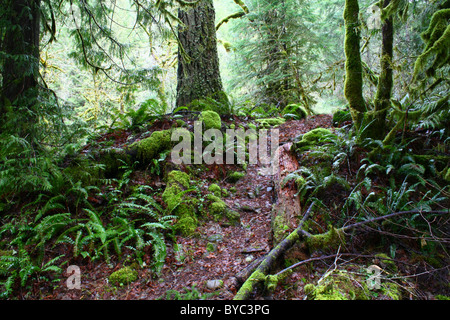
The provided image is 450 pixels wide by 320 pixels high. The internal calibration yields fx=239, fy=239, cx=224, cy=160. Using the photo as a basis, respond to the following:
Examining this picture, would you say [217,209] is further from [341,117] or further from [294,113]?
[294,113]

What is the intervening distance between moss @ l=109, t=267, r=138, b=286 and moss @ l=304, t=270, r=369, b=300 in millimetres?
2000

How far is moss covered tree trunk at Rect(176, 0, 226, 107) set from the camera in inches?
277

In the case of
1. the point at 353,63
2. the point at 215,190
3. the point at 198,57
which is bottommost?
the point at 215,190

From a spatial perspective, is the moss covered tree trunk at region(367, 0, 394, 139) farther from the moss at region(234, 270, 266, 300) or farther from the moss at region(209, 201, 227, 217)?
the moss at region(234, 270, 266, 300)

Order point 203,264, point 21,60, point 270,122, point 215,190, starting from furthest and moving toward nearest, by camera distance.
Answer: point 270,122
point 215,190
point 21,60
point 203,264

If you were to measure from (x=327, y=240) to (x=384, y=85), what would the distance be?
3.19m

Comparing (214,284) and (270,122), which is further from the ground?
(270,122)

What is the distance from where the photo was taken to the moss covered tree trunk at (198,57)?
7.04 metres

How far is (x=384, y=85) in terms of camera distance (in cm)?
439

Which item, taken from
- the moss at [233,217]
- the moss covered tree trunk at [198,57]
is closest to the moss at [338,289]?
the moss at [233,217]

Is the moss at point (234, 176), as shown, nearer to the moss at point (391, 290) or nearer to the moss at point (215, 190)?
the moss at point (215, 190)

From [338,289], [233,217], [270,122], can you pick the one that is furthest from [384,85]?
[270,122]
